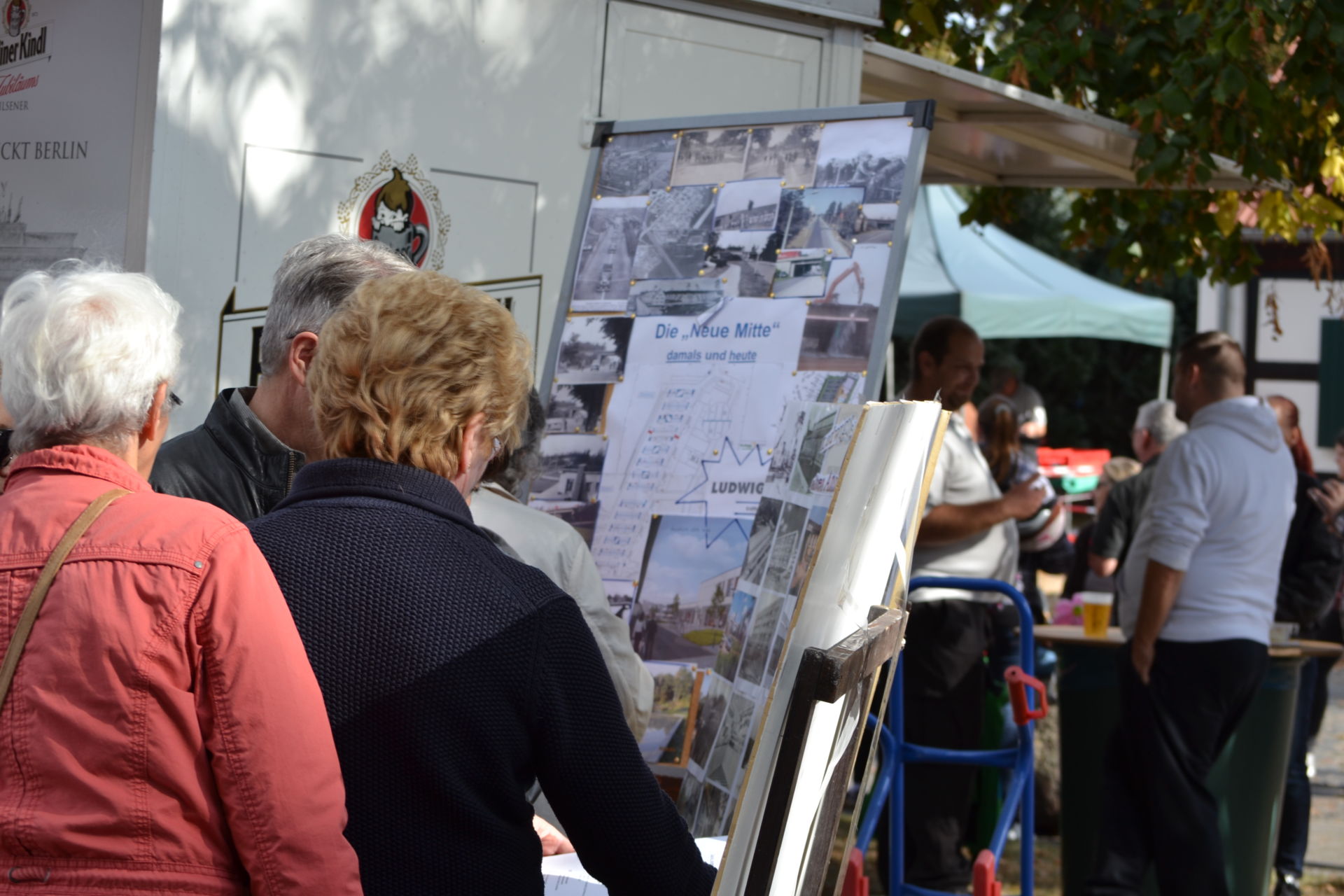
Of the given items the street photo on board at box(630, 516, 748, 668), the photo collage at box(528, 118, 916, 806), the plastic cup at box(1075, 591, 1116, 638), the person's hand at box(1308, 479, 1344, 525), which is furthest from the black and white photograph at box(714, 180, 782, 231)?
the person's hand at box(1308, 479, 1344, 525)

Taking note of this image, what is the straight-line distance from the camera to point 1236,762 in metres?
4.48

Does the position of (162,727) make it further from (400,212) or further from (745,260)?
(400,212)

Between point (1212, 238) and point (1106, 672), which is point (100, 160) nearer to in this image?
point (1106, 672)

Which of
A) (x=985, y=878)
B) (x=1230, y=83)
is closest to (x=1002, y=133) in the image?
(x=1230, y=83)

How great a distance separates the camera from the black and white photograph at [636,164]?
11.7ft

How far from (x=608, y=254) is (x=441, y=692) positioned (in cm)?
221


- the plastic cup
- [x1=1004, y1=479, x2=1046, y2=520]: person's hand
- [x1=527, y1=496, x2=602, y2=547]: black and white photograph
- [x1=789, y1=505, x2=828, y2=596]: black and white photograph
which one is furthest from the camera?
the plastic cup

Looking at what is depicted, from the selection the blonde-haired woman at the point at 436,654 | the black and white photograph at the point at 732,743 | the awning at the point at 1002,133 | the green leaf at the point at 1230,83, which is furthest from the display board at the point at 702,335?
the green leaf at the point at 1230,83

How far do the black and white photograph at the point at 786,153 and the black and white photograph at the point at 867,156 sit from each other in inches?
1.2

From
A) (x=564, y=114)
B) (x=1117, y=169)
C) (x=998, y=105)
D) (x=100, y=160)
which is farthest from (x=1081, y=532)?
(x=100, y=160)

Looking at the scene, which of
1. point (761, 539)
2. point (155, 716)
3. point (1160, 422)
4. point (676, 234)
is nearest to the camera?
point (155, 716)

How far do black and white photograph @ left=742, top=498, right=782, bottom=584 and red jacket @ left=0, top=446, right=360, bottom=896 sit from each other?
47.0 inches

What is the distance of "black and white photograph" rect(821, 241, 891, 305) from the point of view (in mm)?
3104

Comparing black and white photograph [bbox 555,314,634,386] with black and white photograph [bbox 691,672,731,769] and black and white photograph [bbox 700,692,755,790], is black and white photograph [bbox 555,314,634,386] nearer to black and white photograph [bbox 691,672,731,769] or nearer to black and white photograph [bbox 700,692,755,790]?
black and white photograph [bbox 691,672,731,769]
